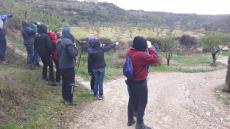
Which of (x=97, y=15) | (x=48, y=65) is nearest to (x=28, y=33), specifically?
(x=48, y=65)

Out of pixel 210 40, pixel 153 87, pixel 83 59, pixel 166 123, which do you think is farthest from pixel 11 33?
pixel 210 40

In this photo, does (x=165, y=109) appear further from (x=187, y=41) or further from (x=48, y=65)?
(x=187, y=41)

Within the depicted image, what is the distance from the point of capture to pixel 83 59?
25.8m

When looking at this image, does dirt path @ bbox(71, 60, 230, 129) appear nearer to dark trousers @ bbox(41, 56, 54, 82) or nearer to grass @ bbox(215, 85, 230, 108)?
grass @ bbox(215, 85, 230, 108)

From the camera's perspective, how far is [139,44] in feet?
33.2

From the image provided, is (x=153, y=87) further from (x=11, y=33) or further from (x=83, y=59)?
(x=11, y=33)

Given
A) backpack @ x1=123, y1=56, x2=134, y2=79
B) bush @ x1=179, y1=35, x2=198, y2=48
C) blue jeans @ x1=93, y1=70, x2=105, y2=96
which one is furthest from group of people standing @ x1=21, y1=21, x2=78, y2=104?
bush @ x1=179, y1=35, x2=198, y2=48

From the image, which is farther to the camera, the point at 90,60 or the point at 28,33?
the point at 28,33

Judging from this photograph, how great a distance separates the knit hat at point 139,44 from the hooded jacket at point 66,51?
2.60 m

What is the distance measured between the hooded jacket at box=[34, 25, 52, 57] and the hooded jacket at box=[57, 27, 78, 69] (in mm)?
2006

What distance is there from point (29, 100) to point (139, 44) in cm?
398

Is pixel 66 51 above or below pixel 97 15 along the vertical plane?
above

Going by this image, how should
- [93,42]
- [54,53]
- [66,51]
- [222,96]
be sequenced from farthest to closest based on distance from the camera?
[222,96] < [54,53] < [93,42] < [66,51]

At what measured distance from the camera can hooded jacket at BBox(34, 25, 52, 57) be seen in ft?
47.2
